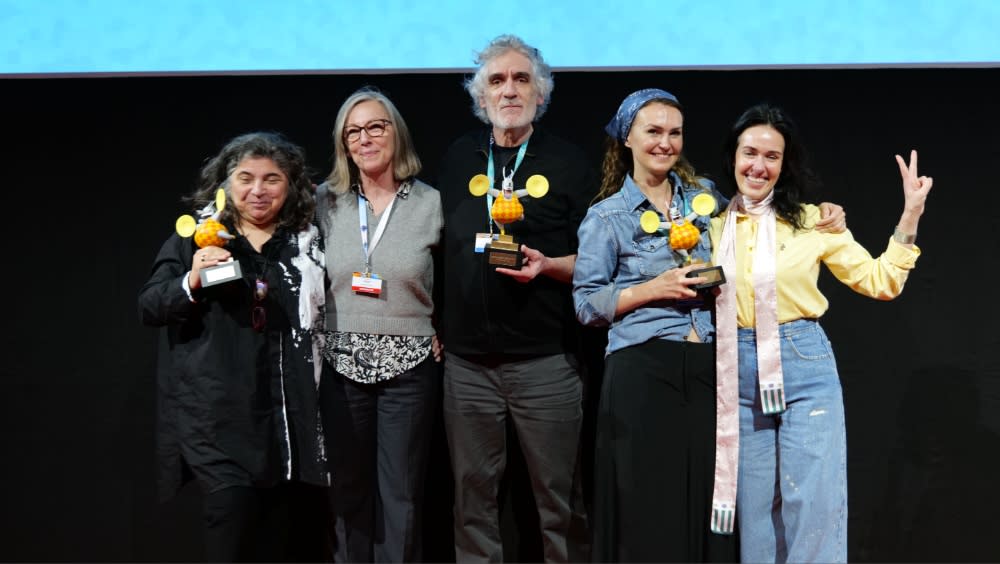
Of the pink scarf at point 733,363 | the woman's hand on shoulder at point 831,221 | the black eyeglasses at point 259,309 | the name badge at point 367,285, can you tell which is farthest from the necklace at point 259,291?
the woman's hand on shoulder at point 831,221

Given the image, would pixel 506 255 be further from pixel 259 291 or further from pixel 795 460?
pixel 795 460

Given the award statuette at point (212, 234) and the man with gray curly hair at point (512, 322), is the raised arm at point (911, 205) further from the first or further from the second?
the award statuette at point (212, 234)

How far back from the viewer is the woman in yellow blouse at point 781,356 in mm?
2361

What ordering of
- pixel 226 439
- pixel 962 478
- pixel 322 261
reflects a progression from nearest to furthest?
pixel 226 439 → pixel 322 261 → pixel 962 478

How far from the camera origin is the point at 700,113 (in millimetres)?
3219

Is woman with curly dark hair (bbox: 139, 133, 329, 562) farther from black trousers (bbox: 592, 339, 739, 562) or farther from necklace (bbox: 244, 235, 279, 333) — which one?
black trousers (bbox: 592, 339, 739, 562)

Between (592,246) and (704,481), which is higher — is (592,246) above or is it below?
above

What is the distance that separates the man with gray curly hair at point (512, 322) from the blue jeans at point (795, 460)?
1.92 feet

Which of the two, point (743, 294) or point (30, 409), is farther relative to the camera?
point (30, 409)

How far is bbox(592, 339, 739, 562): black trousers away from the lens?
2445 mm

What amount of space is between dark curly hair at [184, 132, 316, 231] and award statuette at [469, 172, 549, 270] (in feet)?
1.79

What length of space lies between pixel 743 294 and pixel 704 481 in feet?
1.85

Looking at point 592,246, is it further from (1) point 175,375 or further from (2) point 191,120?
(2) point 191,120

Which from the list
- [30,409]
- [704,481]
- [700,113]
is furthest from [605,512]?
[30,409]
